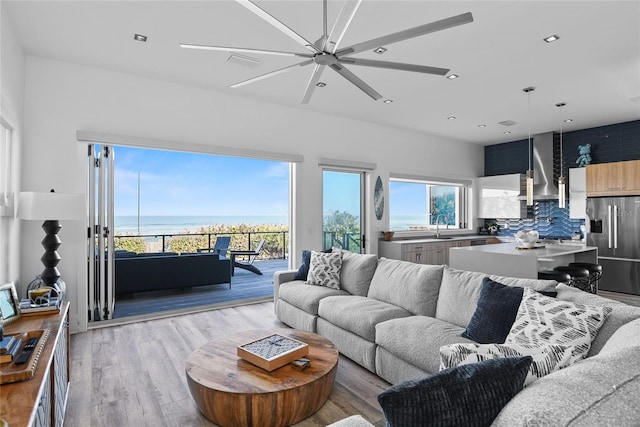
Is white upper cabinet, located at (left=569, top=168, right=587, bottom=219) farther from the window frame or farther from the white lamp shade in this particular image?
the white lamp shade

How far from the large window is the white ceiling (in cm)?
245

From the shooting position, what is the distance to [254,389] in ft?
6.57

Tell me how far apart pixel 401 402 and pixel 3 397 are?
145cm

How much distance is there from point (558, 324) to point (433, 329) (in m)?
0.81

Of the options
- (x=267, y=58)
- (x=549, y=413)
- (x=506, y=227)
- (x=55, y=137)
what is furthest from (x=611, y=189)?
(x=55, y=137)

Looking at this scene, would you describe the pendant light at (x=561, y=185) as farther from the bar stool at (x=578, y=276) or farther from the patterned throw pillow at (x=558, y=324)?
the patterned throw pillow at (x=558, y=324)

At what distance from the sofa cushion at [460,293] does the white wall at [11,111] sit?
357 centimetres

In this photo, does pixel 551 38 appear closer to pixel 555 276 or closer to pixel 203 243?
pixel 555 276

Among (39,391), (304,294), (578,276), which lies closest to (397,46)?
(304,294)

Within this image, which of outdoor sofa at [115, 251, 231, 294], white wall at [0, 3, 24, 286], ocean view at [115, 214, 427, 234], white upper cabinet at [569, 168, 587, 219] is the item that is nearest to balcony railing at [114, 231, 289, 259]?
ocean view at [115, 214, 427, 234]

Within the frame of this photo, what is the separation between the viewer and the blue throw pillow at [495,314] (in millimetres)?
2098

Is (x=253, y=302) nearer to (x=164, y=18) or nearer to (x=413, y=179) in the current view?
(x=164, y=18)

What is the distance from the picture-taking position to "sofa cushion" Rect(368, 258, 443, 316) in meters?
2.97

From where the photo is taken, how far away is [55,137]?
149 inches
